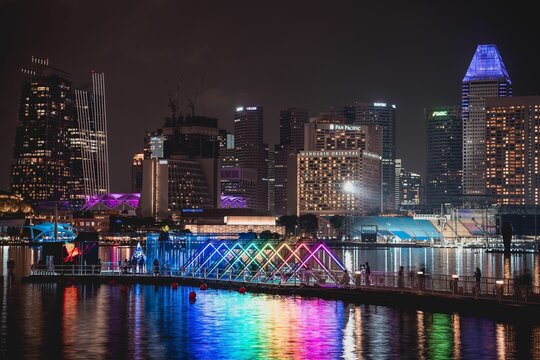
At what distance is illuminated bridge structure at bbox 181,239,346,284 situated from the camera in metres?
74.5

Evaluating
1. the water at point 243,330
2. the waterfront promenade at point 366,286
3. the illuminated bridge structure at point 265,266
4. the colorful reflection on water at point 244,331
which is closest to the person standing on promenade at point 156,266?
the waterfront promenade at point 366,286

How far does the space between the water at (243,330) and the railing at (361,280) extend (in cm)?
350

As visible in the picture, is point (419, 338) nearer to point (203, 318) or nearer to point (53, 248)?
point (203, 318)

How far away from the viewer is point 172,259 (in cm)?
9806

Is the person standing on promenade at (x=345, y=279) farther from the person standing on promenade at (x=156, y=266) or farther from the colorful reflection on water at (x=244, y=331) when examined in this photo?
the person standing on promenade at (x=156, y=266)

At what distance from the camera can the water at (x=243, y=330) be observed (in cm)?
4253

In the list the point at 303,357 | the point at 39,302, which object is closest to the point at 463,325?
the point at 303,357

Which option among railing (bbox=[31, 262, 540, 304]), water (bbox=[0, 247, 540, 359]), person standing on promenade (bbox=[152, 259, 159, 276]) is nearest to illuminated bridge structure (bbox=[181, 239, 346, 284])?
railing (bbox=[31, 262, 540, 304])

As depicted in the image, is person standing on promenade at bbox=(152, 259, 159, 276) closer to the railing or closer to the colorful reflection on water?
the railing


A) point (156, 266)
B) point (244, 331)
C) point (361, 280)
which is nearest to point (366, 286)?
point (361, 280)

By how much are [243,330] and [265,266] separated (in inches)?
1255

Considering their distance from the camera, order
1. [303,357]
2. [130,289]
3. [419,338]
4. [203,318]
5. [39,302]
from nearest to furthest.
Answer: [303,357], [419,338], [203,318], [39,302], [130,289]

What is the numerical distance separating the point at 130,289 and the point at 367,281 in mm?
21875

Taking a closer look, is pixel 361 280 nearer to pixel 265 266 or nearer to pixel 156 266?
pixel 265 266
